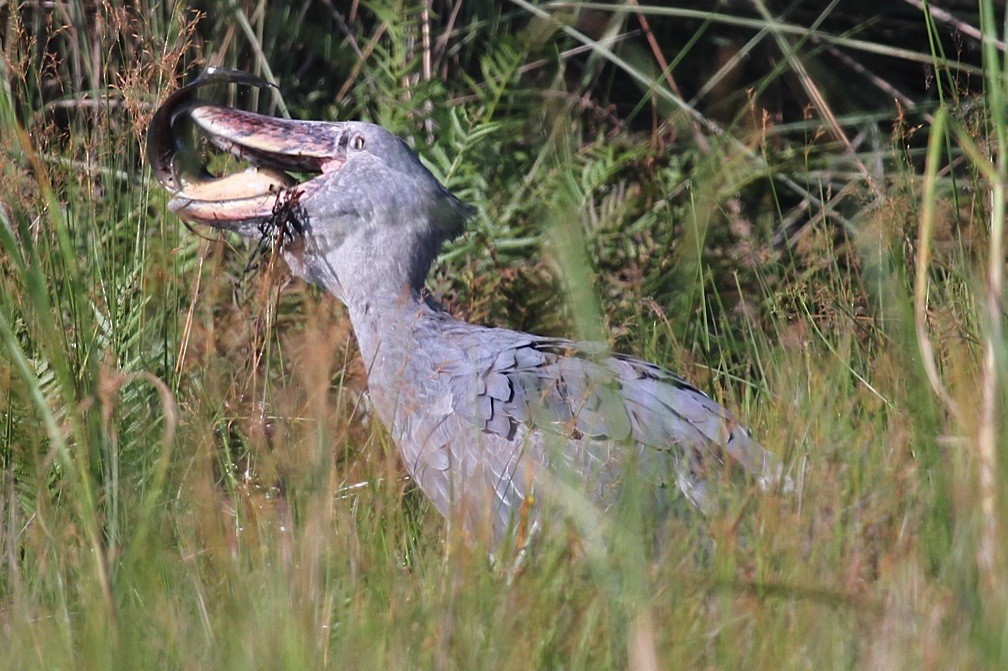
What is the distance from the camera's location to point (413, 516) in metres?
3.30

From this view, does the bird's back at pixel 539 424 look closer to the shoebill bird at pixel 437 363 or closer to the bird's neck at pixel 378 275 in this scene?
the shoebill bird at pixel 437 363

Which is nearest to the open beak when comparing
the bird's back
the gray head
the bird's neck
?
the gray head

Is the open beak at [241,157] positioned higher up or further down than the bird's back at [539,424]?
higher up

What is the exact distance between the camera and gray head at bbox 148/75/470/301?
361 cm

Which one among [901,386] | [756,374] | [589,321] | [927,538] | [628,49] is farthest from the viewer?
[628,49]

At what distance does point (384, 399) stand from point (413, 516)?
320 mm

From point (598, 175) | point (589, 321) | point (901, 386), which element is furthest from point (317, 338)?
point (598, 175)

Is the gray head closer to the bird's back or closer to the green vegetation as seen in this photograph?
the green vegetation

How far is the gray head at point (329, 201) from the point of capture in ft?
11.8

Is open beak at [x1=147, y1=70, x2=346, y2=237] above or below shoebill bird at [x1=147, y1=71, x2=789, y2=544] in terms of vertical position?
above

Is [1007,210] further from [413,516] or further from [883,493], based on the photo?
[413,516]

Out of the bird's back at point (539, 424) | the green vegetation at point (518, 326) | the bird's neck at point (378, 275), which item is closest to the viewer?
the green vegetation at point (518, 326)

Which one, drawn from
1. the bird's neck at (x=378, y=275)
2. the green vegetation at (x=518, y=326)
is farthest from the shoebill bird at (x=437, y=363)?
the green vegetation at (x=518, y=326)

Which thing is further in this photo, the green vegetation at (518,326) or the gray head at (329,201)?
the gray head at (329,201)
